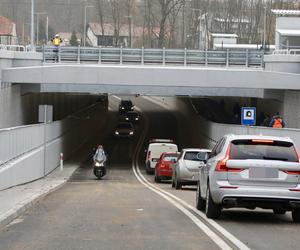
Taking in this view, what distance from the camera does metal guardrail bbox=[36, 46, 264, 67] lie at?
53.3 metres

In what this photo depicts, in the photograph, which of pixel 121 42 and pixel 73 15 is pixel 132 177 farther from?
pixel 73 15

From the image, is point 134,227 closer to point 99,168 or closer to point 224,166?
point 224,166

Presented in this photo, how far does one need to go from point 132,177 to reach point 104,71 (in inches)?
346

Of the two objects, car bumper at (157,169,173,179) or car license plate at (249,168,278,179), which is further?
car bumper at (157,169,173,179)

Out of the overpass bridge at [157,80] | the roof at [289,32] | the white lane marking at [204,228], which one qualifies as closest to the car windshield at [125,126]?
the roof at [289,32]

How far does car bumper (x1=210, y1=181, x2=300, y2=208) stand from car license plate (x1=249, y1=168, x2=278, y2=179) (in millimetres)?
213

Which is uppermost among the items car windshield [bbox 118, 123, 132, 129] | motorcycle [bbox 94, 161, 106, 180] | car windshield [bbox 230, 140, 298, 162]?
car windshield [bbox 230, 140, 298, 162]

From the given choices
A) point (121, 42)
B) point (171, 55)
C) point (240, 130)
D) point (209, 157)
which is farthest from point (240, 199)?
point (121, 42)

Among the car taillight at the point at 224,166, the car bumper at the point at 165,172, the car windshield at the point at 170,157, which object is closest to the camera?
the car taillight at the point at 224,166

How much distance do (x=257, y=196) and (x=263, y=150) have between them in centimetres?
88

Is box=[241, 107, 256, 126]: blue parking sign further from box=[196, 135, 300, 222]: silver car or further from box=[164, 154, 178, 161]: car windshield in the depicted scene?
box=[196, 135, 300, 222]: silver car

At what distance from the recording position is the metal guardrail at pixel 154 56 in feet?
175

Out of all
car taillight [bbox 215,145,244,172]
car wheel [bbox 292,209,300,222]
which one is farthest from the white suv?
car taillight [bbox 215,145,244,172]

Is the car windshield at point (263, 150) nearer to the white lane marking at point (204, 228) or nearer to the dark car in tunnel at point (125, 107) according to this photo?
the white lane marking at point (204, 228)
